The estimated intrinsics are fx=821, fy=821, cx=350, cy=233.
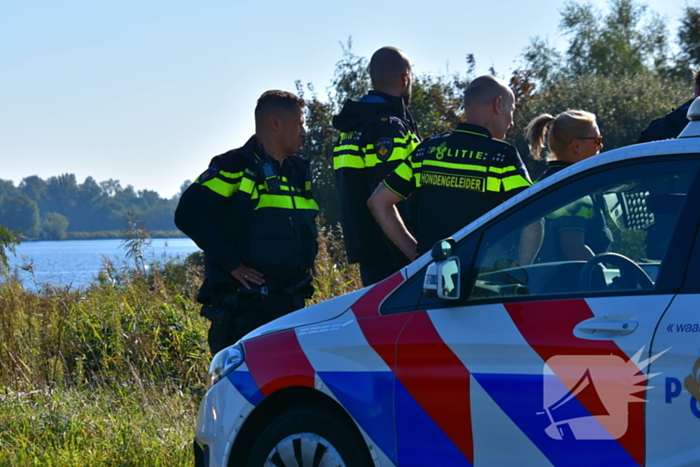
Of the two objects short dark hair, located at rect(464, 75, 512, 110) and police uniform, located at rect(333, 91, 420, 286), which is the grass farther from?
short dark hair, located at rect(464, 75, 512, 110)

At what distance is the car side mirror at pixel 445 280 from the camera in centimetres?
282

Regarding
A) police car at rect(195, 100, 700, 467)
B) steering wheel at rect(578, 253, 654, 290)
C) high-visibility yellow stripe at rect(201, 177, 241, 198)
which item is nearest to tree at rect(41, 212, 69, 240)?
high-visibility yellow stripe at rect(201, 177, 241, 198)

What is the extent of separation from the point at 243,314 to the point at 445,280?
226 cm

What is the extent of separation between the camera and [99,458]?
4.88 m

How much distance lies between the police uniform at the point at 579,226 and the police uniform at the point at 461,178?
4.22ft

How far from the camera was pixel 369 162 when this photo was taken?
16.4 ft

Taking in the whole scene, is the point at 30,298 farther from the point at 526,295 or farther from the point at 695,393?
the point at 695,393

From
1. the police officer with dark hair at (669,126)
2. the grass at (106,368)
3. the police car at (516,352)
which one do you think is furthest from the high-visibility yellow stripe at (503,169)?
the grass at (106,368)

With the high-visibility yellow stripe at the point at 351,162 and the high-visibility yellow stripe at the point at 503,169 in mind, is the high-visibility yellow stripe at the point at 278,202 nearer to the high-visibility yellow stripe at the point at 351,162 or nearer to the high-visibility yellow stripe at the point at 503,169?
the high-visibility yellow stripe at the point at 351,162

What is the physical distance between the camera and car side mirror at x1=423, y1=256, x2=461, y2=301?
2824 mm

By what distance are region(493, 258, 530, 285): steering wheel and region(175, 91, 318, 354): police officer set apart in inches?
85.5

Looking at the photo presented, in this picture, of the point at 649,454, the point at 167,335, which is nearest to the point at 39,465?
the point at 167,335

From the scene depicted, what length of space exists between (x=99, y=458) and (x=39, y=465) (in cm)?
34

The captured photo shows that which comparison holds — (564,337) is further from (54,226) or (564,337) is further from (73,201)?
(73,201)
